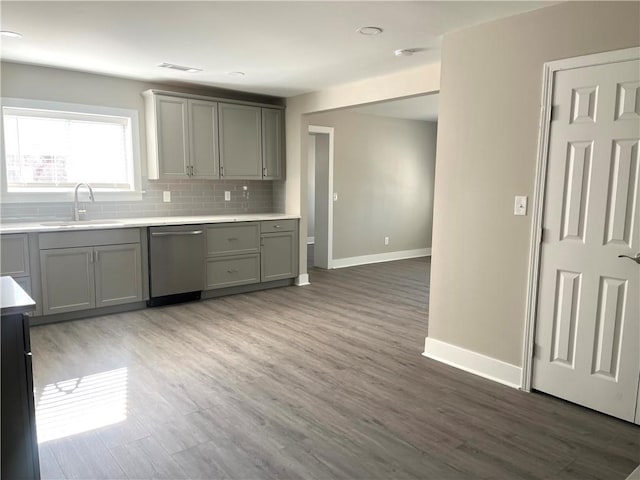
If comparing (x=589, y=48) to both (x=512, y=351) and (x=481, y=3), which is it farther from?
(x=512, y=351)

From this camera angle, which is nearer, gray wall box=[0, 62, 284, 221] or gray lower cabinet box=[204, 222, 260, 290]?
gray wall box=[0, 62, 284, 221]

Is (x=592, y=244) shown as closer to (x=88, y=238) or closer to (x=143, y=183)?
(x=88, y=238)

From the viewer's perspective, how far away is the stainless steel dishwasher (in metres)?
4.61

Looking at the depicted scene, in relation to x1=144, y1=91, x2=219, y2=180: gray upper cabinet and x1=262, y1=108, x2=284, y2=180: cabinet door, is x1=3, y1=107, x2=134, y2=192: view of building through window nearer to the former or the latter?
x1=144, y1=91, x2=219, y2=180: gray upper cabinet

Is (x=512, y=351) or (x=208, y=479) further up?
(x=512, y=351)

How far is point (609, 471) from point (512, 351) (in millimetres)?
960

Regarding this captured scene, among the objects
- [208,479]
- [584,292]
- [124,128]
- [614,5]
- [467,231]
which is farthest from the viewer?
[124,128]

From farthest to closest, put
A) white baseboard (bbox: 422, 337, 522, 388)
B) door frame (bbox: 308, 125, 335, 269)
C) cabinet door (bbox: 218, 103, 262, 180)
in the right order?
door frame (bbox: 308, 125, 335, 269)
cabinet door (bbox: 218, 103, 262, 180)
white baseboard (bbox: 422, 337, 522, 388)

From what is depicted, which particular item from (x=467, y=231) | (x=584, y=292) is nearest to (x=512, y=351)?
(x=584, y=292)

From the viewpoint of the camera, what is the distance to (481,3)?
2.66 metres

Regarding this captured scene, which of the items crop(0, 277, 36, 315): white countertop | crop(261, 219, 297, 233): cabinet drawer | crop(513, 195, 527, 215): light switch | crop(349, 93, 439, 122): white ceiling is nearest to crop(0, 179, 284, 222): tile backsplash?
crop(261, 219, 297, 233): cabinet drawer

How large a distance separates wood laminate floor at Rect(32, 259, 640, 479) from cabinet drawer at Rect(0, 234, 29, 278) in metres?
0.54

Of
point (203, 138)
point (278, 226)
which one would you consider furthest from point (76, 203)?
point (278, 226)

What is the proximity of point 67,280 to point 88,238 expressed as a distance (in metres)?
0.42
